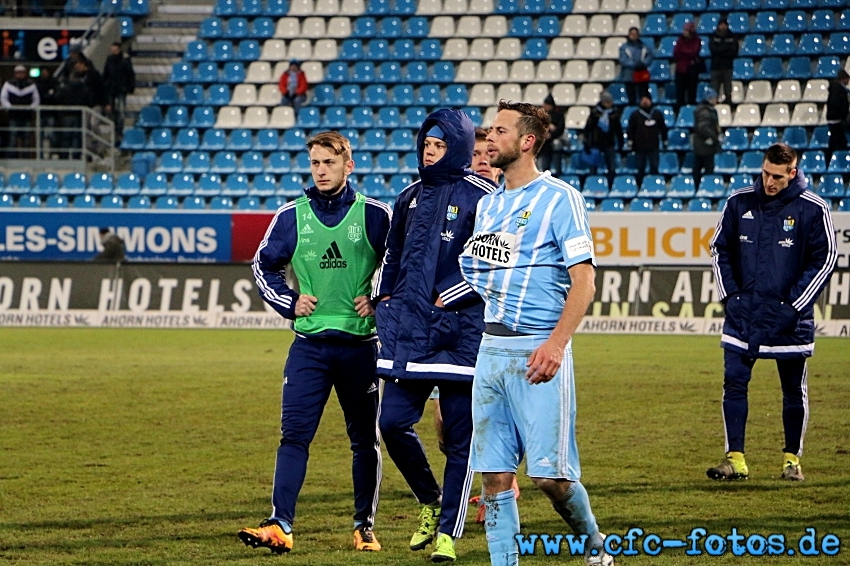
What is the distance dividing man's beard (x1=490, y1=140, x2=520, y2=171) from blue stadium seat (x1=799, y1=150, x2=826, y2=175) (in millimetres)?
20383

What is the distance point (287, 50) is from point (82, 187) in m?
6.21

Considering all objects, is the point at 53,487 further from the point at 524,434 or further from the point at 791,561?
the point at 791,561

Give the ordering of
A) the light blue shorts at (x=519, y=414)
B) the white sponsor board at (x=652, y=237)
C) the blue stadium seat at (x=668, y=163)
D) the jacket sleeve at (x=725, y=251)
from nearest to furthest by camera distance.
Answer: the light blue shorts at (x=519, y=414) → the jacket sleeve at (x=725, y=251) → the white sponsor board at (x=652, y=237) → the blue stadium seat at (x=668, y=163)

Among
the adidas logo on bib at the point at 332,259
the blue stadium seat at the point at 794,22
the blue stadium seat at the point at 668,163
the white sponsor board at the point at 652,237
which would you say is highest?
the blue stadium seat at the point at 794,22

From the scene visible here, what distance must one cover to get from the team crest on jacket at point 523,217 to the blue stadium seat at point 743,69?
22.6 m

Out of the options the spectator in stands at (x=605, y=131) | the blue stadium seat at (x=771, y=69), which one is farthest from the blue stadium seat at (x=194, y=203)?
the blue stadium seat at (x=771, y=69)

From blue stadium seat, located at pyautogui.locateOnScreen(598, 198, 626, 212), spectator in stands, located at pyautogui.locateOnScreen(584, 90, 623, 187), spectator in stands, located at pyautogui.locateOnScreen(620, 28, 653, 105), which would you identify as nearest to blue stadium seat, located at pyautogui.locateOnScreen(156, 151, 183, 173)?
spectator in stands, located at pyautogui.locateOnScreen(584, 90, 623, 187)

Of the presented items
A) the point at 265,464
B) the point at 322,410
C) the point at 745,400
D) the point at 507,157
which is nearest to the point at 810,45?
the point at 745,400

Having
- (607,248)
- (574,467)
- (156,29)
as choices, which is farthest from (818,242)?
(156,29)

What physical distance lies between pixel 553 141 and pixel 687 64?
3.35 meters

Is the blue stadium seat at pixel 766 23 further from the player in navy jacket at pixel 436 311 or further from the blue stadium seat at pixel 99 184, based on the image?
the player in navy jacket at pixel 436 311

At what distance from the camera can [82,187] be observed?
27016 millimetres

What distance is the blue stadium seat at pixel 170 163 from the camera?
27.8 metres

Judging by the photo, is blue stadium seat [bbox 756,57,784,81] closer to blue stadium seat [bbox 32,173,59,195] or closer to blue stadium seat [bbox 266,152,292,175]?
blue stadium seat [bbox 266,152,292,175]
